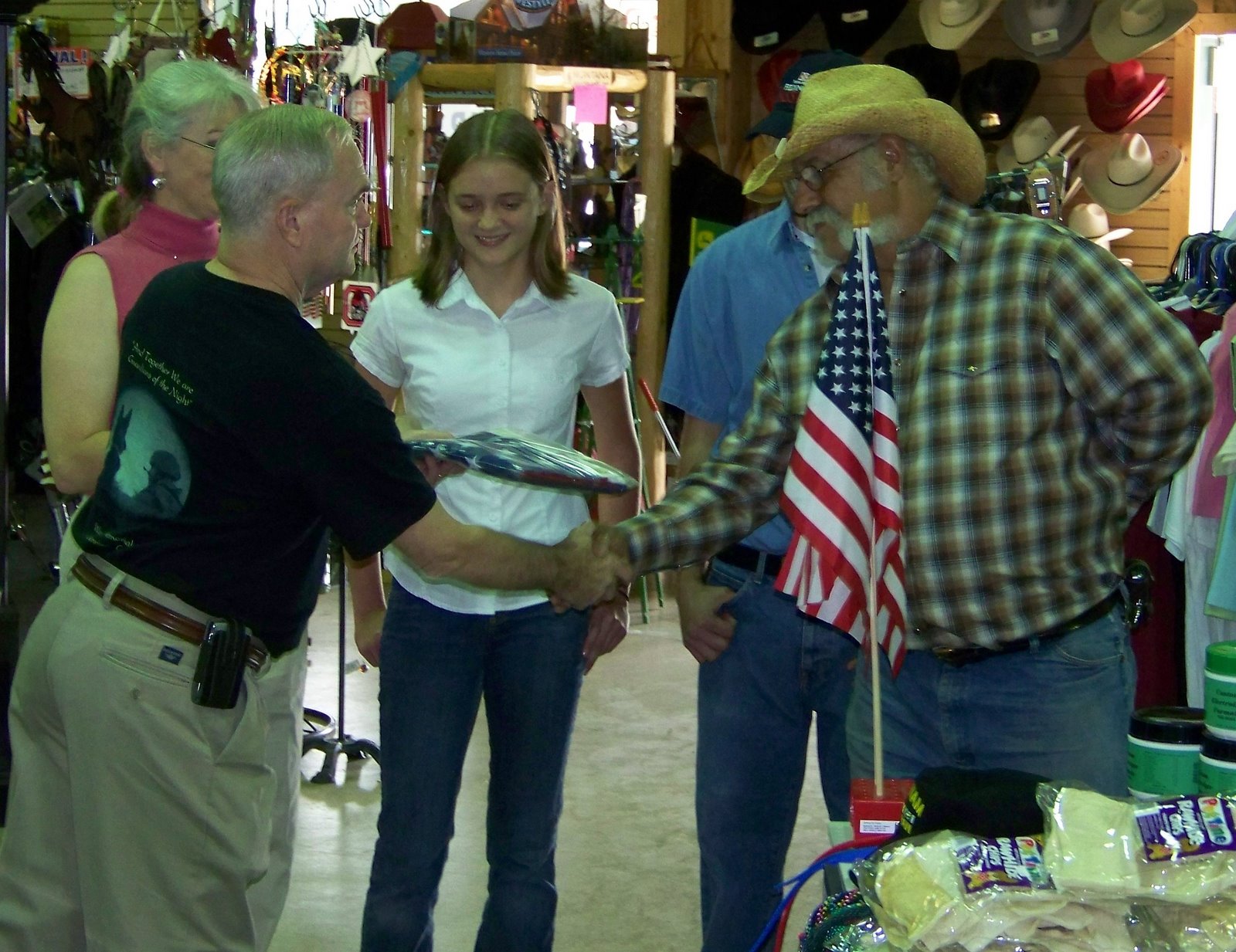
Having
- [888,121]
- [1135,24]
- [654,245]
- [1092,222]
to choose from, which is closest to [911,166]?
[888,121]

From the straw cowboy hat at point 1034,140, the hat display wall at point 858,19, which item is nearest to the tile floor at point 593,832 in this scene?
the straw cowboy hat at point 1034,140

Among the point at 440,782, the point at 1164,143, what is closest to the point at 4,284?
the point at 440,782

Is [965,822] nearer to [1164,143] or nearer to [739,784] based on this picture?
[739,784]

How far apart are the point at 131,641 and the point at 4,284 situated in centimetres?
236

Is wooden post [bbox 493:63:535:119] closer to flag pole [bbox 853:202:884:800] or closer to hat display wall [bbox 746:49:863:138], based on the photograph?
hat display wall [bbox 746:49:863:138]

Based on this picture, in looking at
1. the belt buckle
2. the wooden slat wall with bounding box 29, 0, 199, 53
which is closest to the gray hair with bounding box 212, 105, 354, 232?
the belt buckle

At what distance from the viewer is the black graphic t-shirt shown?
1.91m

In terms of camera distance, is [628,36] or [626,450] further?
[628,36]

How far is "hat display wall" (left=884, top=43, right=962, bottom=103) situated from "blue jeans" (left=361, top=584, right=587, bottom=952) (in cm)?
554

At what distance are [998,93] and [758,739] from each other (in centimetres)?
566

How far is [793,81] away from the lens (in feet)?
9.59

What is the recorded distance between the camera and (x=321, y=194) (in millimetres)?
2027

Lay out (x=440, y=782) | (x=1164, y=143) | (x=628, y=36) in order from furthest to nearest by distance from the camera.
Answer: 1. (x=1164, y=143)
2. (x=628, y=36)
3. (x=440, y=782)

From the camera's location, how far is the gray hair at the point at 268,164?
1996mm
